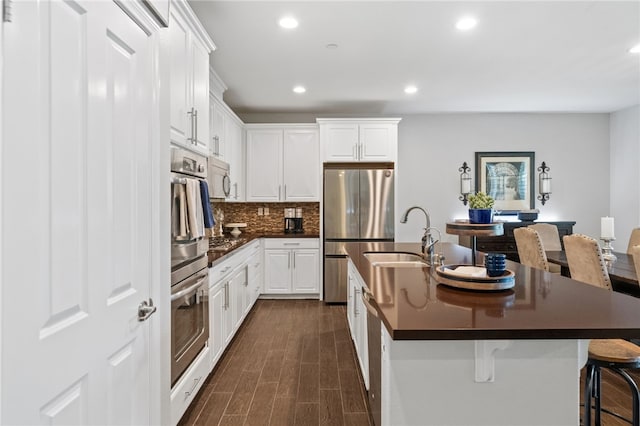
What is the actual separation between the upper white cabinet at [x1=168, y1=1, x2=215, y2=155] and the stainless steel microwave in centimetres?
62

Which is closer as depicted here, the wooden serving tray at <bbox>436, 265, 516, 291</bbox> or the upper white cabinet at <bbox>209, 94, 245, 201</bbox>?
the wooden serving tray at <bbox>436, 265, 516, 291</bbox>

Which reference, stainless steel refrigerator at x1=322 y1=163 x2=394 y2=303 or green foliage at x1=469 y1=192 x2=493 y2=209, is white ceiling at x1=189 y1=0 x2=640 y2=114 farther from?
green foliage at x1=469 y1=192 x2=493 y2=209

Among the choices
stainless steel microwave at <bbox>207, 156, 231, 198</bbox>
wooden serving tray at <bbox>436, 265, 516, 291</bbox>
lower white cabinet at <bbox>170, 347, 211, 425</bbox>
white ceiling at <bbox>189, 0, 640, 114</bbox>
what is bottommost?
lower white cabinet at <bbox>170, 347, 211, 425</bbox>

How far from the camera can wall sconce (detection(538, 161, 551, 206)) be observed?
18.4 feet

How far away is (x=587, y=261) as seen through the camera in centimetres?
271

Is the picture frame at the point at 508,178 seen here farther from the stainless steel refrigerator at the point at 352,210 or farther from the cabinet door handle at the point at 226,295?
the cabinet door handle at the point at 226,295

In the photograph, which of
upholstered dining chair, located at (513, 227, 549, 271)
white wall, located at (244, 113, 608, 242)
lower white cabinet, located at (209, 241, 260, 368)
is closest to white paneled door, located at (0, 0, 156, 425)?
lower white cabinet, located at (209, 241, 260, 368)

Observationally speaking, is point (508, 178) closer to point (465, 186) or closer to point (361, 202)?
point (465, 186)

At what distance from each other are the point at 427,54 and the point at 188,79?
2250 millimetres

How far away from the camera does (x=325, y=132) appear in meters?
5.02

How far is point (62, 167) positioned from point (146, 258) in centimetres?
55

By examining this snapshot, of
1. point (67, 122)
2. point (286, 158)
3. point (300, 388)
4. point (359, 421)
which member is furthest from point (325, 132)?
point (67, 122)

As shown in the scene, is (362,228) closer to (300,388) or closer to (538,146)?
(300,388)

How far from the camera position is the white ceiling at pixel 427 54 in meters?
2.67
